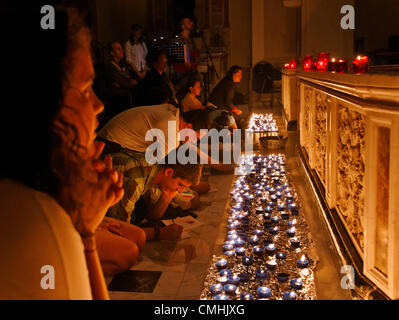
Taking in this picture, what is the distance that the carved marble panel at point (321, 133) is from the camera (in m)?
4.25

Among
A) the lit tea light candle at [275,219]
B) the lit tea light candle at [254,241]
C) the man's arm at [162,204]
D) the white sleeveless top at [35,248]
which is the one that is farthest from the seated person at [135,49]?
the white sleeveless top at [35,248]

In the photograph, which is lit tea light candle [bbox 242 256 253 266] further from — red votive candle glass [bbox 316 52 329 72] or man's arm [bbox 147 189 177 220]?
red votive candle glass [bbox 316 52 329 72]

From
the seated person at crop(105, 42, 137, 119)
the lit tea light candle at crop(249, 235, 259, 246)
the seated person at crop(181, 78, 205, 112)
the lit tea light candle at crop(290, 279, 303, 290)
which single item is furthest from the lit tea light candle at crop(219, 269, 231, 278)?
the seated person at crop(181, 78, 205, 112)

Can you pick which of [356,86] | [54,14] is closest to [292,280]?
[356,86]

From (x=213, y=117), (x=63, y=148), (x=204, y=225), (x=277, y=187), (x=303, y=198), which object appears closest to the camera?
(x=63, y=148)

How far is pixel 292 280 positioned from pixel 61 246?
2.26m

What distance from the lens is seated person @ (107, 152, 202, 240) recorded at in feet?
11.8

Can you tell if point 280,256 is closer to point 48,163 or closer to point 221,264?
point 221,264

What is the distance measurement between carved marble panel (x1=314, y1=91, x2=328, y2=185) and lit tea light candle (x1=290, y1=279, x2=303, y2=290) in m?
1.65

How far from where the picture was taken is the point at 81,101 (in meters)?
0.91

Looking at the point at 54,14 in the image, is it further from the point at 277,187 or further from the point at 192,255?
the point at 277,187

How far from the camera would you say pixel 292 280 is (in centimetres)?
279

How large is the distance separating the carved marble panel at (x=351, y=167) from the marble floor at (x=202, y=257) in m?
0.32

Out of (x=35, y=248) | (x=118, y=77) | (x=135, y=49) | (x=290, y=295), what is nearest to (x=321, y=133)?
(x=290, y=295)
